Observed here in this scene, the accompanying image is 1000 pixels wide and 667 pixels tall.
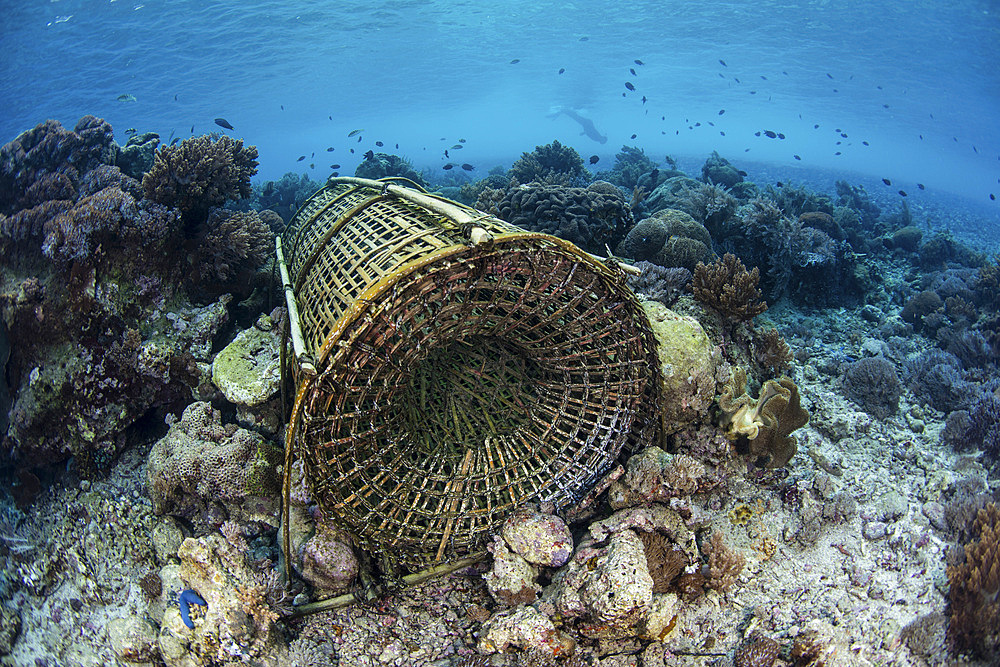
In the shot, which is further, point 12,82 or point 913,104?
point 913,104

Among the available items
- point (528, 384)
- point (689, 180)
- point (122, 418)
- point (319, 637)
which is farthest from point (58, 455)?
point (689, 180)

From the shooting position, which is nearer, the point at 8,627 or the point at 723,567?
the point at 723,567

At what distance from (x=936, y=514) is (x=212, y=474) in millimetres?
6909

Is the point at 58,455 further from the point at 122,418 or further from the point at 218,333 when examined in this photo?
the point at 218,333

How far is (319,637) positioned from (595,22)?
166ft

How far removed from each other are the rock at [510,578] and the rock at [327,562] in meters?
1.16

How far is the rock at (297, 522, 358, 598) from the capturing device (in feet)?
12.2

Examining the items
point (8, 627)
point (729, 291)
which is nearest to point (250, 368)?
point (8, 627)

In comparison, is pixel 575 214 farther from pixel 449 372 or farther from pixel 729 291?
pixel 449 372

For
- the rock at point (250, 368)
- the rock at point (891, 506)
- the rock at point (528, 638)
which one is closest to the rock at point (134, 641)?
the rock at point (250, 368)

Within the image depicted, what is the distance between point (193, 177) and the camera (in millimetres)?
5695

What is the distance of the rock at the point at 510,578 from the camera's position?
11.9 ft

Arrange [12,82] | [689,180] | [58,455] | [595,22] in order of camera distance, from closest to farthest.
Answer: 1. [58,455]
2. [689,180]
3. [12,82]
4. [595,22]

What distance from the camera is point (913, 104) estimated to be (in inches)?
2036
